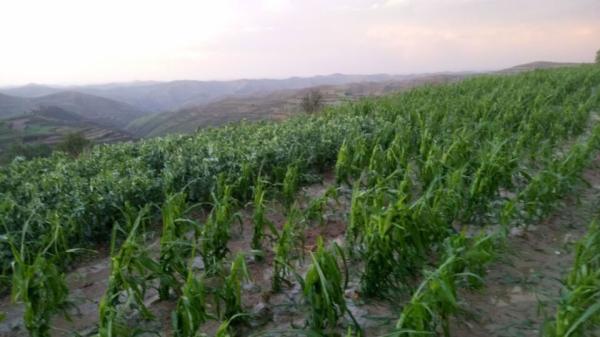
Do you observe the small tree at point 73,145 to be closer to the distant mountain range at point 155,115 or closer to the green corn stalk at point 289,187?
the distant mountain range at point 155,115

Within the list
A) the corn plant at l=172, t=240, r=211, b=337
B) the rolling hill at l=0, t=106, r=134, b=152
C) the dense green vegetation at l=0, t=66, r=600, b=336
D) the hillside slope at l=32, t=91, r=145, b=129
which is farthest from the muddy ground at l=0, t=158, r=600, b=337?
the hillside slope at l=32, t=91, r=145, b=129

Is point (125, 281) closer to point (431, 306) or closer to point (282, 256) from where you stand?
point (282, 256)

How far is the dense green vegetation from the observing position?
2041mm

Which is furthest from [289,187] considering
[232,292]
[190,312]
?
[190,312]

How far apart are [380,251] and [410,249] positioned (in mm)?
233

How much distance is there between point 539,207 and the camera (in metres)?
3.45

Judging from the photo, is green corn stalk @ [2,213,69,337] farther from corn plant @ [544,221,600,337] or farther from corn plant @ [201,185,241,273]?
corn plant @ [544,221,600,337]

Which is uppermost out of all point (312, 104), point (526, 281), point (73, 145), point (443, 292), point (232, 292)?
point (312, 104)

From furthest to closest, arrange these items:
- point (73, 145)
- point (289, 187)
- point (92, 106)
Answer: point (92, 106) → point (73, 145) → point (289, 187)

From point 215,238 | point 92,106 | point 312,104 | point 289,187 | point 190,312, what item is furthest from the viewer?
point 92,106

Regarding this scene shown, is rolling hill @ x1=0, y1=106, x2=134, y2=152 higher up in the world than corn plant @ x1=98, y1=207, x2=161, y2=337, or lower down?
lower down

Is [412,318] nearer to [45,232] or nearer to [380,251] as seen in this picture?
[380,251]

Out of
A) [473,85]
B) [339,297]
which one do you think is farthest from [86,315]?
[473,85]

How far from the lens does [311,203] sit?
304 cm
